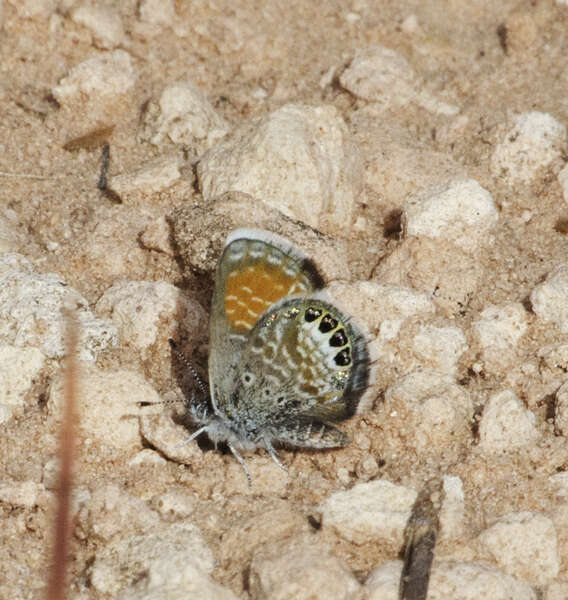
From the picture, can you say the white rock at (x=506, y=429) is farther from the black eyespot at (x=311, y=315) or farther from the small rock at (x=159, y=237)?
the small rock at (x=159, y=237)

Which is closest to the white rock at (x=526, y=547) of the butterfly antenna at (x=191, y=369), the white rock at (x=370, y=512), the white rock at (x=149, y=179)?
the white rock at (x=370, y=512)

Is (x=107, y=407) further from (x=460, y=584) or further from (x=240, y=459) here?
(x=460, y=584)

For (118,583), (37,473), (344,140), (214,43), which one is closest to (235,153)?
(344,140)

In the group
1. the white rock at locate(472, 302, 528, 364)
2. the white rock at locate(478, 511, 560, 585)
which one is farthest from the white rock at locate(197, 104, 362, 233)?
the white rock at locate(478, 511, 560, 585)

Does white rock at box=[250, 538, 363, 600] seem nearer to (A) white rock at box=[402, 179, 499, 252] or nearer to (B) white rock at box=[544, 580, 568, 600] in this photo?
(B) white rock at box=[544, 580, 568, 600]

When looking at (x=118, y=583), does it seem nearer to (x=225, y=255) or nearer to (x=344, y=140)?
(x=225, y=255)

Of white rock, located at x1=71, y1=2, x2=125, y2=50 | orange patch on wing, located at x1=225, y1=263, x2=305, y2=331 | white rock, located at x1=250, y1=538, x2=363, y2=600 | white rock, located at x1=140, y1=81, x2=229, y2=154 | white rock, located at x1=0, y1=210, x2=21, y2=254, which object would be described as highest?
white rock, located at x1=71, y1=2, x2=125, y2=50
